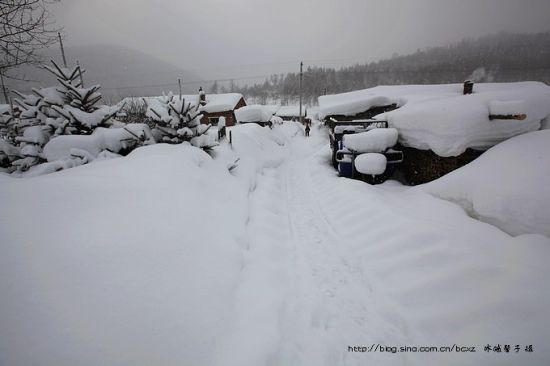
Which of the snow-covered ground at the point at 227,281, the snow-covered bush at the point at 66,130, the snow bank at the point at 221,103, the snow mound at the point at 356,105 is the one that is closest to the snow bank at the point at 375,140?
the snow-covered ground at the point at 227,281

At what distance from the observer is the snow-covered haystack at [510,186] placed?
3643mm

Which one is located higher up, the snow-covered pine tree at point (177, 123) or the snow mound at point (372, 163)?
the snow-covered pine tree at point (177, 123)

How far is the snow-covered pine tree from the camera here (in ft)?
23.8

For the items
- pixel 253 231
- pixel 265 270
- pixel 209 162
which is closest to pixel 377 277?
pixel 265 270

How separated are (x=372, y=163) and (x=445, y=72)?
64.5 m

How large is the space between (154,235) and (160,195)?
1.01 meters

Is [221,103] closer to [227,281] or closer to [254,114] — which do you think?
[254,114]

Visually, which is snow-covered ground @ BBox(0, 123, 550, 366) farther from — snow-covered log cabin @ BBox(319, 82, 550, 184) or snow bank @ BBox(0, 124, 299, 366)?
snow-covered log cabin @ BBox(319, 82, 550, 184)

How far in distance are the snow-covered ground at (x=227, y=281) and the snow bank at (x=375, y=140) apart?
3333 mm

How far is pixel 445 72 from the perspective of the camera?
55125 millimetres

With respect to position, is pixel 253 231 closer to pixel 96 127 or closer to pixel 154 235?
pixel 154 235

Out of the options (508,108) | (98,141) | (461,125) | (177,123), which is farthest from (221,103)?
(508,108)

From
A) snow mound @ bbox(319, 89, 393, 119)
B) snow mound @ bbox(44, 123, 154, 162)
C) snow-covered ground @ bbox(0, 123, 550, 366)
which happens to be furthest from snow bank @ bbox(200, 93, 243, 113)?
snow-covered ground @ bbox(0, 123, 550, 366)

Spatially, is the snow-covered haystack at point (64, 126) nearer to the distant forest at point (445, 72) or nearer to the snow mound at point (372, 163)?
the snow mound at point (372, 163)
